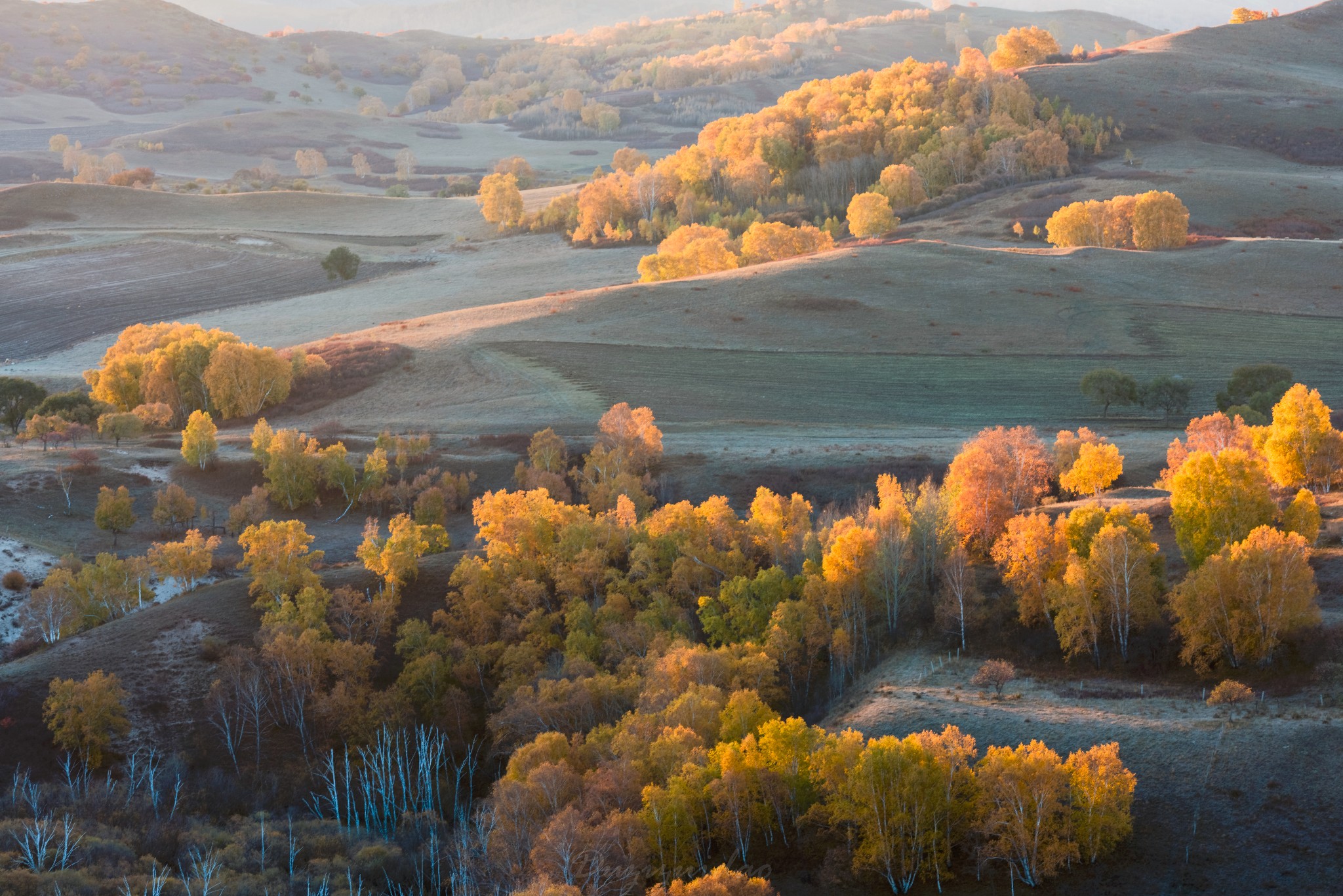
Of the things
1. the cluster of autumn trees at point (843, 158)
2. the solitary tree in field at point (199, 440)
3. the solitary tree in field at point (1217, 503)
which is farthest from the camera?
the cluster of autumn trees at point (843, 158)

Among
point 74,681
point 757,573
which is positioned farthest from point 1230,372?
point 74,681

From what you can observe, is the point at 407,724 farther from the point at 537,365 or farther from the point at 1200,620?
the point at 537,365

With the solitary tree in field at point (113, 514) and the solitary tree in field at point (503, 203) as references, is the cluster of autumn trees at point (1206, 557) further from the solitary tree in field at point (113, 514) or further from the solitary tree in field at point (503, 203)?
the solitary tree in field at point (503, 203)

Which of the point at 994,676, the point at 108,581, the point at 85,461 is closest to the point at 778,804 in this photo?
the point at 994,676

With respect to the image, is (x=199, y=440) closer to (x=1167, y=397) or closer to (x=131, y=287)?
(x=1167, y=397)

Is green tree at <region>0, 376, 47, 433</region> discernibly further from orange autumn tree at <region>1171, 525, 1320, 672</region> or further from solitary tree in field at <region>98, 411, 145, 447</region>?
orange autumn tree at <region>1171, 525, 1320, 672</region>

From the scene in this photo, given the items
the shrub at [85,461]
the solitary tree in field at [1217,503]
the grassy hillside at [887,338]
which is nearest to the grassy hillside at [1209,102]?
the grassy hillside at [887,338]
